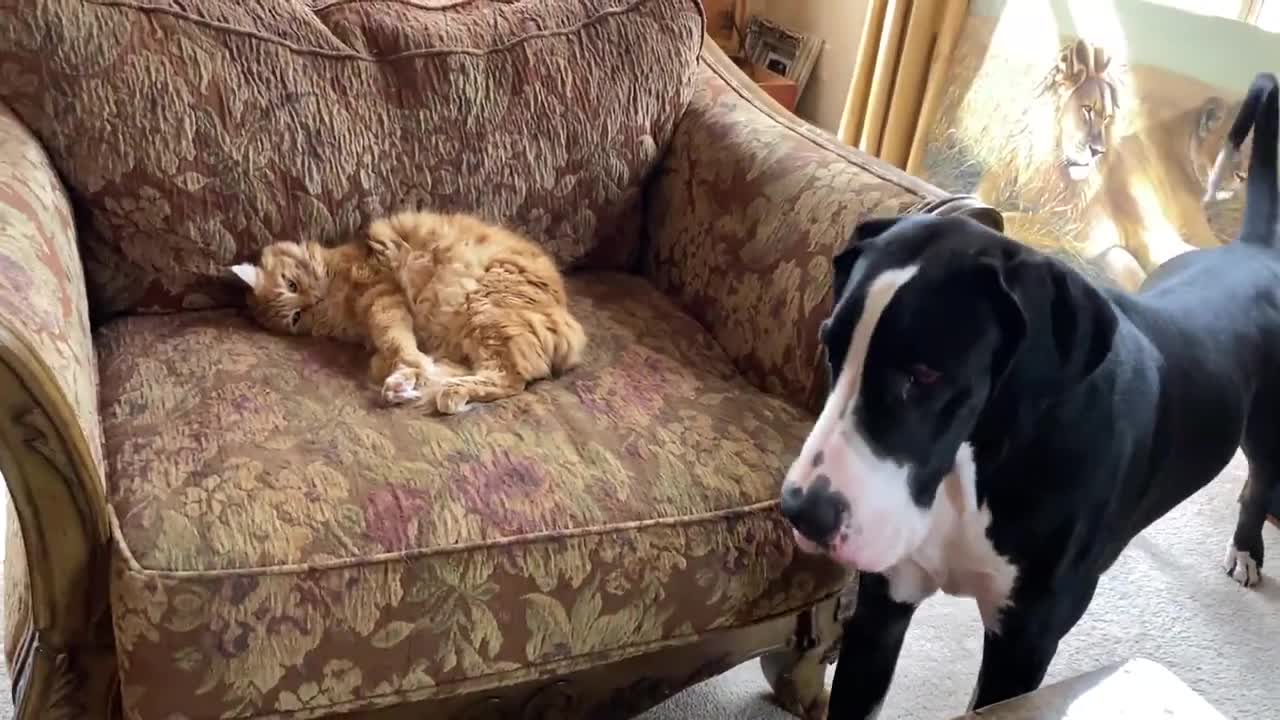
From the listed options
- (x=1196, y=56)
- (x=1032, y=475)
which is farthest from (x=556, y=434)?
(x=1196, y=56)

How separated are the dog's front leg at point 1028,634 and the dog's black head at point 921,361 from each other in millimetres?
232

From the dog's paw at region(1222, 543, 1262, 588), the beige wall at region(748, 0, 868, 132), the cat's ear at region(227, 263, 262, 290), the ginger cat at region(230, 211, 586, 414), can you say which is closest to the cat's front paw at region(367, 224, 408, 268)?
the ginger cat at region(230, 211, 586, 414)

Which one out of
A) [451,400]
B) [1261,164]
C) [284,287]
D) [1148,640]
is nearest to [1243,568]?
[1148,640]

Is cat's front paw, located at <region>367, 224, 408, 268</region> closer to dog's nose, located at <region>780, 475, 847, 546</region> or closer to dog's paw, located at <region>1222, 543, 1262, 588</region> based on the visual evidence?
dog's nose, located at <region>780, 475, 847, 546</region>

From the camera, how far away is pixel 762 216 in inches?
63.6

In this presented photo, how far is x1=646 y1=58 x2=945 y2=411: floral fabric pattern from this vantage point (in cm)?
149

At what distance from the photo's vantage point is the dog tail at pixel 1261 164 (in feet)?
5.41

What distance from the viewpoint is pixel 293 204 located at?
1626 millimetres

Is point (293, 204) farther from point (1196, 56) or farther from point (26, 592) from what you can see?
point (1196, 56)

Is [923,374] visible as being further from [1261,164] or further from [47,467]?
[1261,164]

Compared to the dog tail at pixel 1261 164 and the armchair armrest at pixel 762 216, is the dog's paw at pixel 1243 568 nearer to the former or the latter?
the dog tail at pixel 1261 164

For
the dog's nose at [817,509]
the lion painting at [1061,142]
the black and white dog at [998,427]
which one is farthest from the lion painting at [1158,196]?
the dog's nose at [817,509]

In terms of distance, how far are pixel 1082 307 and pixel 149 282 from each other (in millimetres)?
1226

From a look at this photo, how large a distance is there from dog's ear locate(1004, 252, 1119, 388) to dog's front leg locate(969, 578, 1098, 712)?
0.92 feet
